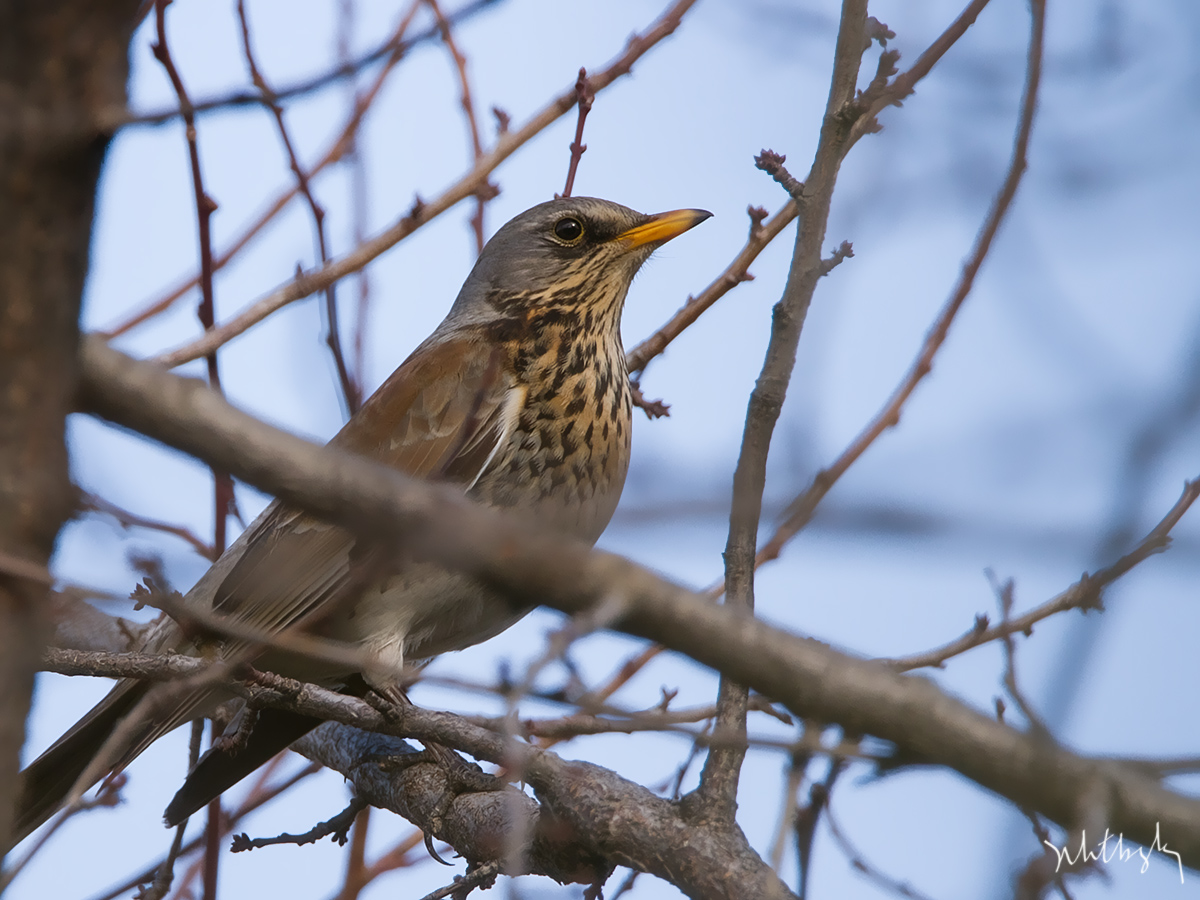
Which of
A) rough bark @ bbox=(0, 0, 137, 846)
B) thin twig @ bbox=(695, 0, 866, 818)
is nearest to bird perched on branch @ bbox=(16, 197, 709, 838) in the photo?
thin twig @ bbox=(695, 0, 866, 818)

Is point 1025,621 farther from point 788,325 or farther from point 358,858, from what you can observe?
point 358,858

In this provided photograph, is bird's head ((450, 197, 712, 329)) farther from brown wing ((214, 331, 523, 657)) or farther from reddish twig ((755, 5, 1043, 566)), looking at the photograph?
reddish twig ((755, 5, 1043, 566))

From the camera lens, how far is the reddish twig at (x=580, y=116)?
13.4ft

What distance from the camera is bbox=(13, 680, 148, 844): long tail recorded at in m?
4.51

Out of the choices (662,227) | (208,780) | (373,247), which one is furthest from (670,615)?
(662,227)

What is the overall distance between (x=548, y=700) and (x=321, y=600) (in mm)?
3304

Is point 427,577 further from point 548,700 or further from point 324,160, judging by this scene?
point 548,700

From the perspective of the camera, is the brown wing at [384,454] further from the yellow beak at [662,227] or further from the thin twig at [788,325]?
the thin twig at [788,325]

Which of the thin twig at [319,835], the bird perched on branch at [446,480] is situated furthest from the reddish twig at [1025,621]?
the thin twig at [319,835]

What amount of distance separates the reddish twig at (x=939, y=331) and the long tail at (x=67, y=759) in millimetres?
2633

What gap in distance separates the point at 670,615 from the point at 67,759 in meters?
3.81

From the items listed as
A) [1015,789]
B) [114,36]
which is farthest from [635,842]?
[114,36]

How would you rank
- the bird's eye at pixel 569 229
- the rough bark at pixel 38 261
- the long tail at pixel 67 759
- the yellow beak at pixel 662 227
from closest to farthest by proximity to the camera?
1. the rough bark at pixel 38 261
2. the long tail at pixel 67 759
3. the yellow beak at pixel 662 227
4. the bird's eye at pixel 569 229

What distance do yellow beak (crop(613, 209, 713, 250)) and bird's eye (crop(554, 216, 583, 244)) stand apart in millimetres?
231
